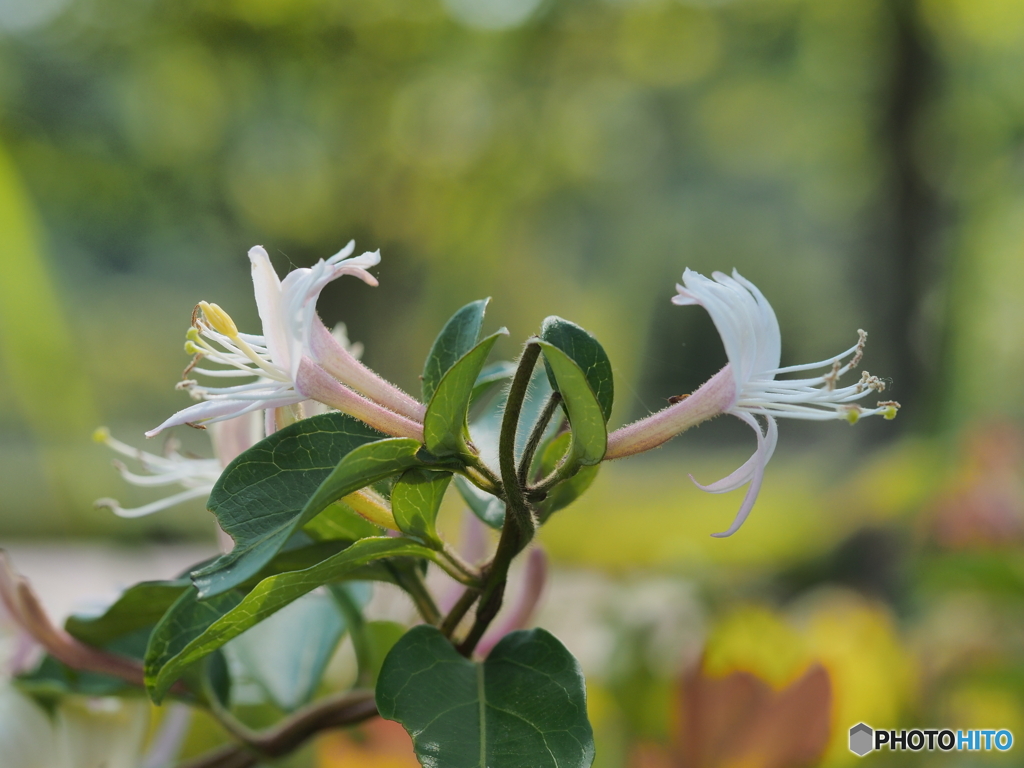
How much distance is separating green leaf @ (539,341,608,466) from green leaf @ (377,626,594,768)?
75 mm

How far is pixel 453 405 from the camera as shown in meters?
0.28

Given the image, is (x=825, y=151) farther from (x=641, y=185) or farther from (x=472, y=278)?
(x=472, y=278)

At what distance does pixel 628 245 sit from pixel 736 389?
644 centimetres

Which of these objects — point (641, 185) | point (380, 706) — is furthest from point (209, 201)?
point (380, 706)

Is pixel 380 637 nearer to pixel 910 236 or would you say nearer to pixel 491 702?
pixel 491 702

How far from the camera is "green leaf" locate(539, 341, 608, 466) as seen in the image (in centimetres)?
26

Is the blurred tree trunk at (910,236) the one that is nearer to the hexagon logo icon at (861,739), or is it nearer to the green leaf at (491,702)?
the hexagon logo icon at (861,739)

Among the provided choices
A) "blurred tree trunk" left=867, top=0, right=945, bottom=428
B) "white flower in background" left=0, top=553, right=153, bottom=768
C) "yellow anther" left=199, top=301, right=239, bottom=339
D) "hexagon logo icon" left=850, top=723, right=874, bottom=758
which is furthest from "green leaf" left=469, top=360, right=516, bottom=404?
"blurred tree trunk" left=867, top=0, right=945, bottom=428

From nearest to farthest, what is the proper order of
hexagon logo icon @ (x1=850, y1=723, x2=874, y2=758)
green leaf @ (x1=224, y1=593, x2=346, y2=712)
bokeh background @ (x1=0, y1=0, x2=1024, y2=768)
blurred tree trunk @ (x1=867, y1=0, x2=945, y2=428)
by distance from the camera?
green leaf @ (x1=224, y1=593, x2=346, y2=712) < hexagon logo icon @ (x1=850, y1=723, x2=874, y2=758) < bokeh background @ (x1=0, y1=0, x2=1024, y2=768) < blurred tree trunk @ (x1=867, y1=0, x2=945, y2=428)

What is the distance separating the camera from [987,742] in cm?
70

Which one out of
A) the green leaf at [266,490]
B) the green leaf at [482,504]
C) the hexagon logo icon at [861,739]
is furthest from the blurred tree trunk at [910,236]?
the green leaf at [266,490]

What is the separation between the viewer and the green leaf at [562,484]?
334 millimetres

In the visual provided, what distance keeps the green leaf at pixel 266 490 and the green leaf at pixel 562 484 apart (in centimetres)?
8

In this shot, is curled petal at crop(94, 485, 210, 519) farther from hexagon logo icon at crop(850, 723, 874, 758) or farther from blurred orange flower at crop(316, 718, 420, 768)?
hexagon logo icon at crop(850, 723, 874, 758)
